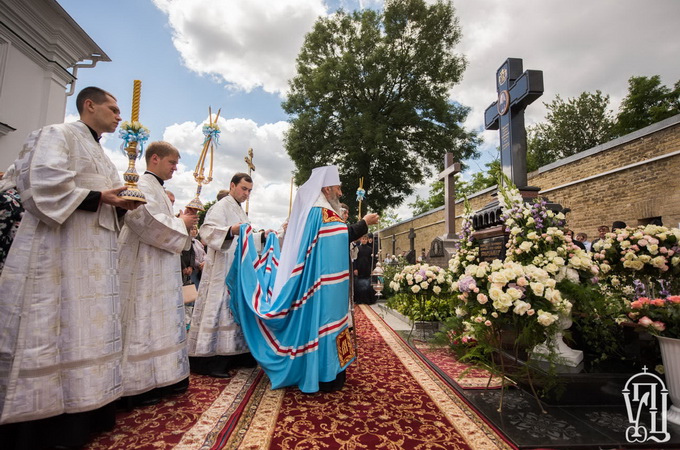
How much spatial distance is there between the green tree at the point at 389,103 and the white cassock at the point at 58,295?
20102 millimetres

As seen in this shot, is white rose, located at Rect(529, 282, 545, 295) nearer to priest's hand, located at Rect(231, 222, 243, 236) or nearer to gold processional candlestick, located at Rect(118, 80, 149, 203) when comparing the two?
gold processional candlestick, located at Rect(118, 80, 149, 203)

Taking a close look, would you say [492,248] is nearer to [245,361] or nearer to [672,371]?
[672,371]

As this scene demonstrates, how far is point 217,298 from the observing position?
Answer: 3969mm

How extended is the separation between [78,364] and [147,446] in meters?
0.66

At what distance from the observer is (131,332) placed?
2.80 meters

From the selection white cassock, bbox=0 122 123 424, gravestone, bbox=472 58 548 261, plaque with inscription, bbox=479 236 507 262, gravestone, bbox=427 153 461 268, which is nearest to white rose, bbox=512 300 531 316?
plaque with inscription, bbox=479 236 507 262

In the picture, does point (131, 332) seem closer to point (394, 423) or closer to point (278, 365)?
point (278, 365)

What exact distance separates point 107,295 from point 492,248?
4161 millimetres

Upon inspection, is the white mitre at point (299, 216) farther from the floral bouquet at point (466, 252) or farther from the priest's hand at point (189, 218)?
the floral bouquet at point (466, 252)

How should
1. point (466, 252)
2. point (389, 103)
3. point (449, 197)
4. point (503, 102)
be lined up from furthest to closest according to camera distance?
1. point (389, 103)
2. point (449, 197)
3. point (503, 102)
4. point (466, 252)

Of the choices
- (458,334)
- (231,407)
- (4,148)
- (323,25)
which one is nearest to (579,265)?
(458,334)

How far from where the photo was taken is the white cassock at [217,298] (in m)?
3.82

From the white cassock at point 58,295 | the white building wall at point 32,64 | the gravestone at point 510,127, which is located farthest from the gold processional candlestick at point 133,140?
the white building wall at point 32,64

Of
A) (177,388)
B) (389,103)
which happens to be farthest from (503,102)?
(389,103)
